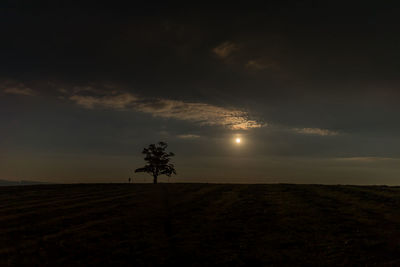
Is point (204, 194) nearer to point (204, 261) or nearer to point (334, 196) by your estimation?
point (334, 196)

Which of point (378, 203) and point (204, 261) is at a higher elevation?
point (378, 203)

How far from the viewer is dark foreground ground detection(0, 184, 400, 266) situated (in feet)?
67.6

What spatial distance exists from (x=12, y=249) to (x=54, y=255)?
3836 millimetres

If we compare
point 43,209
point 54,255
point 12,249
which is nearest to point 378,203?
point 54,255

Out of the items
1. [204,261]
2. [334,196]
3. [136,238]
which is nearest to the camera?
[204,261]

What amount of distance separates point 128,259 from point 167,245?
134 inches

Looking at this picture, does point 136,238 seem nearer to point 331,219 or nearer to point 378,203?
point 331,219

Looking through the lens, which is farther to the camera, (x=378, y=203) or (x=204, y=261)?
(x=378, y=203)

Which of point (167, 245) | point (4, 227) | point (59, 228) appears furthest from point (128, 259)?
point (4, 227)

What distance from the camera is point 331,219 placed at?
29.7 meters

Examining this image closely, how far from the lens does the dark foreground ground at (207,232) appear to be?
811 inches

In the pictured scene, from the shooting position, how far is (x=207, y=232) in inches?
1033

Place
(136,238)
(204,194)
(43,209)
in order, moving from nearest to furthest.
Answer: (136,238) < (43,209) < (204,194)

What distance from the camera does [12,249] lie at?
2238 centimetres
